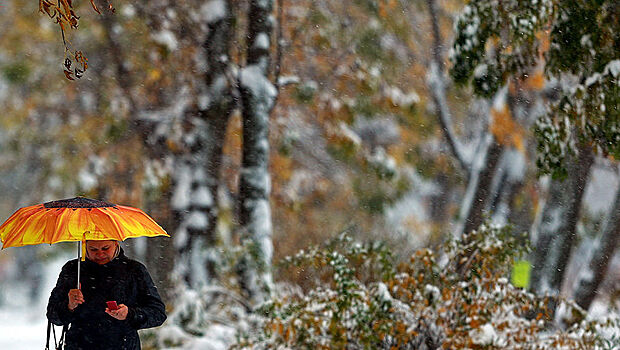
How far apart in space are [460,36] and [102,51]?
28.2 ft

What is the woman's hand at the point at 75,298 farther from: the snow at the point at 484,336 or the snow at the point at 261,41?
the snow at the point at 261,41

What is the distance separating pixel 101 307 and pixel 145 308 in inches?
8.3

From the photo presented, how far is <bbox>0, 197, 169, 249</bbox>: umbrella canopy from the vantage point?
4.20 m

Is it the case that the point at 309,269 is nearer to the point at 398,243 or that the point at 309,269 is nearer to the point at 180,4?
the point at 398,243

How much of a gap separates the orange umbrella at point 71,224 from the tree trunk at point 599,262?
22.8ft

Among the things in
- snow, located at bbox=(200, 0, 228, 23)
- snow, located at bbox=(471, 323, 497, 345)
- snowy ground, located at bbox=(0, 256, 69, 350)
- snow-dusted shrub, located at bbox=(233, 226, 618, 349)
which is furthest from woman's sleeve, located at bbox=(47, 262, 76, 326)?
snowy ground, located at bbox=(0, 256, 69, 350)

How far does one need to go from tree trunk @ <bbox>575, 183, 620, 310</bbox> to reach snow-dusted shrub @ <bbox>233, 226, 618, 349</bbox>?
3.03 m

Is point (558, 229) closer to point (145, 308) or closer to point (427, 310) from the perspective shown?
point (427, 310)

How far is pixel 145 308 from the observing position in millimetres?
4387

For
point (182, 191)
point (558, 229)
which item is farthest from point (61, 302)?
point (558, 229)

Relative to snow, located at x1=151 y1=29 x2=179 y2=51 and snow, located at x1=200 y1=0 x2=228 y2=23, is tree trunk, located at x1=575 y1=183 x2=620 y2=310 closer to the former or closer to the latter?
snow, located at x1=200 y1=0 x2=228 y2=23

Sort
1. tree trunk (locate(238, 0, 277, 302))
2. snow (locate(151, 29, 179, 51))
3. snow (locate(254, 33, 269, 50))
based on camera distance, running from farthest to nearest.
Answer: snow (locate(151, 29, 179, 51)) → snow (locate(254, 33, 269, 50)) → tree trunk (locate(238, 0, 277, 302))

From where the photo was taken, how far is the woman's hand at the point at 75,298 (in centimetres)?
419

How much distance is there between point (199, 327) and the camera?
8242 mm
